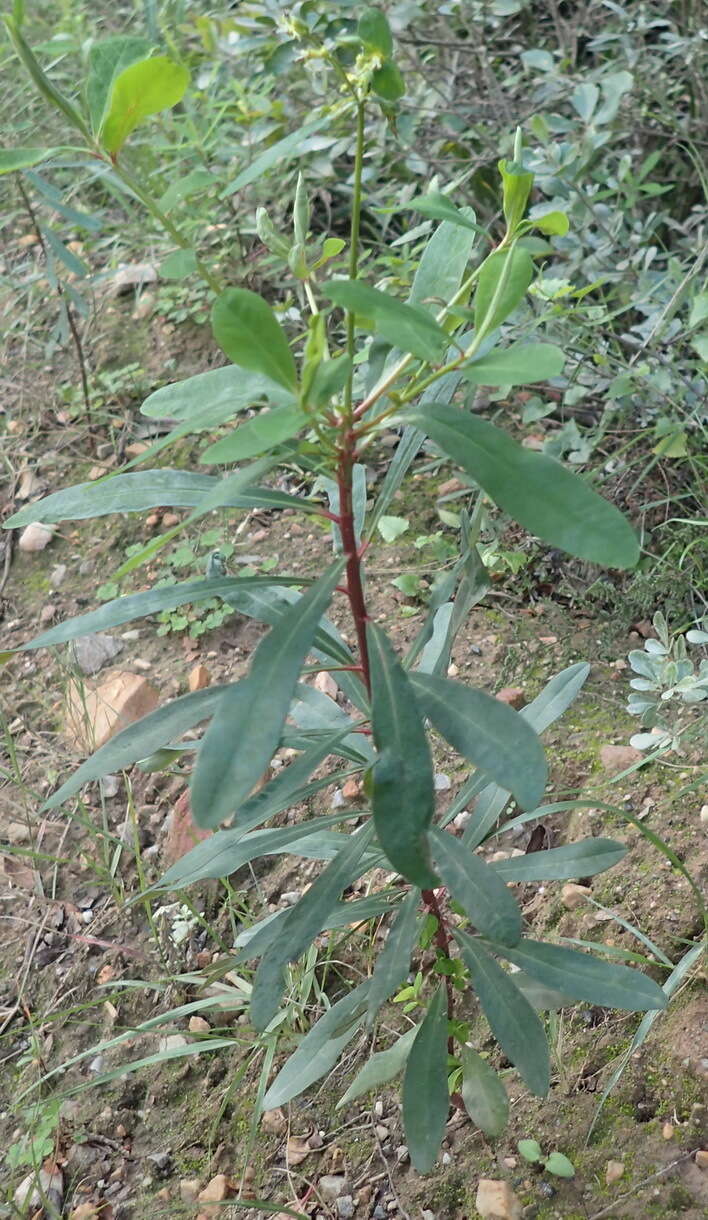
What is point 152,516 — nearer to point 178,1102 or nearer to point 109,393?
point 109,393

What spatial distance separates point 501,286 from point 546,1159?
1.14m

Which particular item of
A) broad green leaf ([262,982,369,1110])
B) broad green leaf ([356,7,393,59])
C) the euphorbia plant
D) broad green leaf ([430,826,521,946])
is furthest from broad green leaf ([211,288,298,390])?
broad green leaf ([262,982,369,1110])

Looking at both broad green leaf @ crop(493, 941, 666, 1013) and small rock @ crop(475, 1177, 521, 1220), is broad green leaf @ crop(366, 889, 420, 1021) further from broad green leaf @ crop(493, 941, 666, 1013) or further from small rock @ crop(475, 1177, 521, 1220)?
small rock @ crop(475, 1177, 521, 1220)

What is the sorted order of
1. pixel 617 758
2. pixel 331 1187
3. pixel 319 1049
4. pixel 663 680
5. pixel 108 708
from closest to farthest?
pixel 319 1049 < pixel 331 1187 < pixel 663 680 < pixel 617 758 < pixel 108 708

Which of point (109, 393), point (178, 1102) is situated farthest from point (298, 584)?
point (109, 393)

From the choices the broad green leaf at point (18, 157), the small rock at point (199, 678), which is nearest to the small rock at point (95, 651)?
the small rock at point (199, 678)

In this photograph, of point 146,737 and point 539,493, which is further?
point 146,737

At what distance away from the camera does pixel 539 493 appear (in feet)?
3.09

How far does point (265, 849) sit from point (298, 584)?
34cm

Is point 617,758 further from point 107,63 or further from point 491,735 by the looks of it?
point 107,63

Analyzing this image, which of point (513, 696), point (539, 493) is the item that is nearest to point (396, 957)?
point (539, 493)

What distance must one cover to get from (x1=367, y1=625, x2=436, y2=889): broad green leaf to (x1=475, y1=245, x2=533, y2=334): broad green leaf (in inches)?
14.4

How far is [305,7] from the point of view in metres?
2.38

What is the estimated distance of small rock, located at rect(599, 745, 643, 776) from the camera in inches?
73.9
